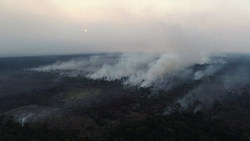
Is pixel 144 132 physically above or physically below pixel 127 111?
below

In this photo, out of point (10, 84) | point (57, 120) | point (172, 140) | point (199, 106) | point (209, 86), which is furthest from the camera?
point (10, 84)

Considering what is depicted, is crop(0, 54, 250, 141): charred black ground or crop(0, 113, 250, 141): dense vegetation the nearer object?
crop(0, 113, 250, 141): dense vegetation

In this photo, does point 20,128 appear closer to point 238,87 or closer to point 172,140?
point 172,140

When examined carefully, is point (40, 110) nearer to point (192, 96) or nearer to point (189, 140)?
point (189, 140)

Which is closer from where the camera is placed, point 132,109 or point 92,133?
point 92,133

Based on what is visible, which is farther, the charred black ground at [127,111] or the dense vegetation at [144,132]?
the charred black ground at [127,111]

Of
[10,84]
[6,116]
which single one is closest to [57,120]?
[6,116]

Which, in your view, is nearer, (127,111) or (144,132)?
(144,132)

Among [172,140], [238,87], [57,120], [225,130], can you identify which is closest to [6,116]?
[57,120]

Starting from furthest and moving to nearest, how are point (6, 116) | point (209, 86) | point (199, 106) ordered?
point (209, 86), point (199, 106), point (6, 116)
